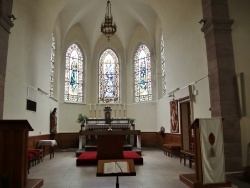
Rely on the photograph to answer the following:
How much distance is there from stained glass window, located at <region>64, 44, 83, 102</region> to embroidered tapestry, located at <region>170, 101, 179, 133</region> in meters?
6.26

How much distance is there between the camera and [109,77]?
599 inches

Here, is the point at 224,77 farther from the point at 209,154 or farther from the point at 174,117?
the point at 174,117

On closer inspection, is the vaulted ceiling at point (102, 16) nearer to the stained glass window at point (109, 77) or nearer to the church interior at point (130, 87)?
the church interior at point (130, 87)

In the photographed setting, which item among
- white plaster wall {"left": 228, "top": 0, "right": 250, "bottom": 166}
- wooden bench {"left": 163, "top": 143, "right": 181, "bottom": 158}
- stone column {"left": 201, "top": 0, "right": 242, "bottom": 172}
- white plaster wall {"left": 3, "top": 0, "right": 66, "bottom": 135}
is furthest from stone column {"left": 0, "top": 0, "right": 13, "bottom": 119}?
wooden bench {"left": 163, "top": 143, "right": 181, "bottom": 158}

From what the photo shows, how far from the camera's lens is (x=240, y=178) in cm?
561

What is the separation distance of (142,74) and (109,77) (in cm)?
217

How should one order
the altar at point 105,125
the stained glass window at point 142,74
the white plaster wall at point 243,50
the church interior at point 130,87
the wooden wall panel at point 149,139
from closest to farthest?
the church interior at point 130,87 → the white plaster wall at point 243,50 → the altar at point 105,125 → the wooden wall panel at point 149,139 → the stained glass window at point 142,74

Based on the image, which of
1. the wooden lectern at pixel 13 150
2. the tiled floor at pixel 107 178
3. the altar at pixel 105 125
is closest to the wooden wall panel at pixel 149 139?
the altar at pixel 105 125

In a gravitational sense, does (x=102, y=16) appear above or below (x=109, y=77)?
above

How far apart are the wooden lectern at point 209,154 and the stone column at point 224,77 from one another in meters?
1.50

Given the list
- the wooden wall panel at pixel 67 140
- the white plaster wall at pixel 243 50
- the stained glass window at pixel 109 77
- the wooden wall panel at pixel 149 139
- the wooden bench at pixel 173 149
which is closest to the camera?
the white plaster wall at pixel 243 50

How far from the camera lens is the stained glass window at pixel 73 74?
45.9ft

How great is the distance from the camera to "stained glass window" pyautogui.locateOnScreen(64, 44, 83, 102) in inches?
551

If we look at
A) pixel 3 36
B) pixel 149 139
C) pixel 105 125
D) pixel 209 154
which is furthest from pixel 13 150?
pixel 149 139
